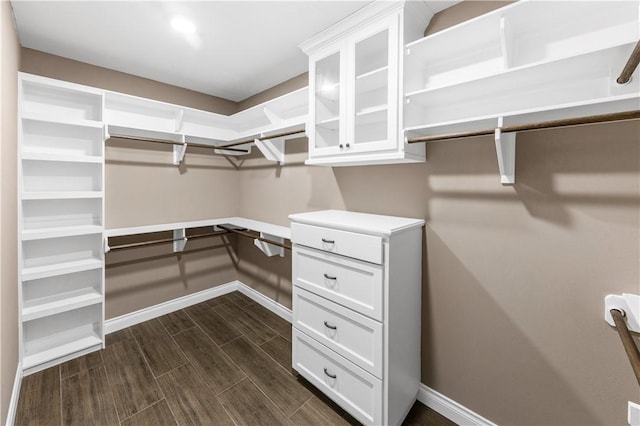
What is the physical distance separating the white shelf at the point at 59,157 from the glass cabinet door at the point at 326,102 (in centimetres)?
181

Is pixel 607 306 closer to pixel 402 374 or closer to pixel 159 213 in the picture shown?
pixel 402 374


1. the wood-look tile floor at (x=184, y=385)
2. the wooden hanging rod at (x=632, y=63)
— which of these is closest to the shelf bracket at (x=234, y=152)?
the wood-look tile floor at (x=184, y=385)

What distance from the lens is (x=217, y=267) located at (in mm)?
3373

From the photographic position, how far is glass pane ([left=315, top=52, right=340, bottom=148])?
1.94m

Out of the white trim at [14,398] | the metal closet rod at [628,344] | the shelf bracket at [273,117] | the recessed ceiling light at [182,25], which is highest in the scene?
the recessed ceiling light at [182,25]

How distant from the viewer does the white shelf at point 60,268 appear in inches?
80.7

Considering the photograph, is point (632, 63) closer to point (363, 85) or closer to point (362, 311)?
point (363, 85)

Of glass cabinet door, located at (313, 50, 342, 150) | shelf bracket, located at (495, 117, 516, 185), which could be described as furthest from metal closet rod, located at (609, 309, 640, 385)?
glass cabinet door, located at (313, 50, 342, 150)

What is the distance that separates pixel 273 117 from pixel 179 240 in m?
1.60

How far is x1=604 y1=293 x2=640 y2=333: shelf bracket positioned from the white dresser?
839 mm

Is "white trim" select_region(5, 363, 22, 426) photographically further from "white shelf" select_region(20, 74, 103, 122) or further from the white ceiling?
the white ceiling

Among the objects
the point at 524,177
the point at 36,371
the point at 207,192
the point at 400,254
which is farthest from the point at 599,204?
the point at 36,371

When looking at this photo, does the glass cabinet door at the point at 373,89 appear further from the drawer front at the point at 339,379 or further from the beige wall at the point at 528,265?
the drawer front at the point at 339,379

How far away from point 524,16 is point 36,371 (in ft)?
12.1
